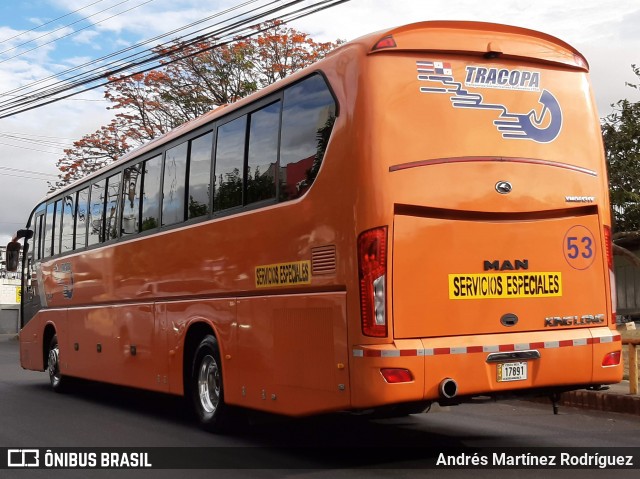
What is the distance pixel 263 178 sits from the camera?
852cm

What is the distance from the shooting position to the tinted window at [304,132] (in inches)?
300

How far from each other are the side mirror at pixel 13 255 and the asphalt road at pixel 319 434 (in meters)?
4.74

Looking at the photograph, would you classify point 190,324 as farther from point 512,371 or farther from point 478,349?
point 512,371

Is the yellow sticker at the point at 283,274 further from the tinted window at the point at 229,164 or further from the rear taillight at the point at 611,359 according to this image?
the rear taillight at the point at 611,359

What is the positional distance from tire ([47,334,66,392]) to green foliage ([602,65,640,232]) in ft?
41.7

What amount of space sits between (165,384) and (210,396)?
3.45 ft

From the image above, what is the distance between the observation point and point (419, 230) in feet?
23.3

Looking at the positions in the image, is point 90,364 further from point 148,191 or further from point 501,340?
point 501,340

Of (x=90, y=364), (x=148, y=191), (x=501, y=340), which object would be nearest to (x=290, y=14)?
(x=148, y=191)

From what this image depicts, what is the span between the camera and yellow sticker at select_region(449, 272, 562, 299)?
284 inches

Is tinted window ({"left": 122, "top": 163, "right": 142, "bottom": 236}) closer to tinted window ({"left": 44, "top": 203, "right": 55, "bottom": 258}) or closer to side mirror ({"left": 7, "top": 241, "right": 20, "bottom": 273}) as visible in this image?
tinted window ({"left": 44, "top": 203, "right": 55, "bottom": 258})

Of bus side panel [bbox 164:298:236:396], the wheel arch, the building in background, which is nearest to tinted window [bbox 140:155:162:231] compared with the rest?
bus side panel [bbox 164:298:236:396]

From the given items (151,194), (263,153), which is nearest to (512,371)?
(263,153)

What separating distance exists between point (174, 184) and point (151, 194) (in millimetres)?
811
